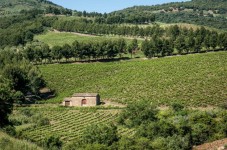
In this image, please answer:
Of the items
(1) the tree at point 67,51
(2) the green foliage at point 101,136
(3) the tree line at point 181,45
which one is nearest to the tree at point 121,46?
(3) the tree line at point 181,45

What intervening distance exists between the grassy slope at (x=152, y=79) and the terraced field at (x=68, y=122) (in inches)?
418

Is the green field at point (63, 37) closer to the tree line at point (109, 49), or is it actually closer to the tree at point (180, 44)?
the tree line at point (109, 49)

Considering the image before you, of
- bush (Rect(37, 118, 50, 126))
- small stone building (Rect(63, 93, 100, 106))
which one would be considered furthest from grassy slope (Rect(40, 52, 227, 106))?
bush (Rect(37, 118, 50, 126))

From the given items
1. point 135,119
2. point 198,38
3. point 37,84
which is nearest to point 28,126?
point 135,119

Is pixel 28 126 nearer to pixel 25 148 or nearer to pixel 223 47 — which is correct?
pixel 25 148

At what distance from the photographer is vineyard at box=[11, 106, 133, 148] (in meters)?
45.4

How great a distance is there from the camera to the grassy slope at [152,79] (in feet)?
237

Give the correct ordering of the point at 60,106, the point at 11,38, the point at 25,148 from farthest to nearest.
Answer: the point at 11,38 < the point at 60,106 < the point at 25,148

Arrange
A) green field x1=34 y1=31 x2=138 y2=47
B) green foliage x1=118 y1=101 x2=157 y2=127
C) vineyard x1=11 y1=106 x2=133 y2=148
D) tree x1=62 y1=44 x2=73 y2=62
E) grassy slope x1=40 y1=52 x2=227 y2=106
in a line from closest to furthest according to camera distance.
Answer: vineyard x1=11 y1=106 x2=133 y2=148, green foliage x1=118 y1=101 x2=157 y2=127, grassy slope x1=40 y1=52 x2=227 y2=106, tree x1=62 y1=44 x2=73 y2=62, green field x1=34 y1=31 x2=138 y2=47

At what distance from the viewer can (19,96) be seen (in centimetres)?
7212

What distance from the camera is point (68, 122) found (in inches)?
2149

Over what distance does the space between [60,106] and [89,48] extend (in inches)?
1530

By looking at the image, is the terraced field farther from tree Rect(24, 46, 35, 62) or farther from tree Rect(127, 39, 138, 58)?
tree Rect(127, 39, 138, 58)

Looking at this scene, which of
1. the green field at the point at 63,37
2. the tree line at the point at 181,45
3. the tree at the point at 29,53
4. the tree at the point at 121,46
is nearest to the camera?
the tree at the point at 29,53
